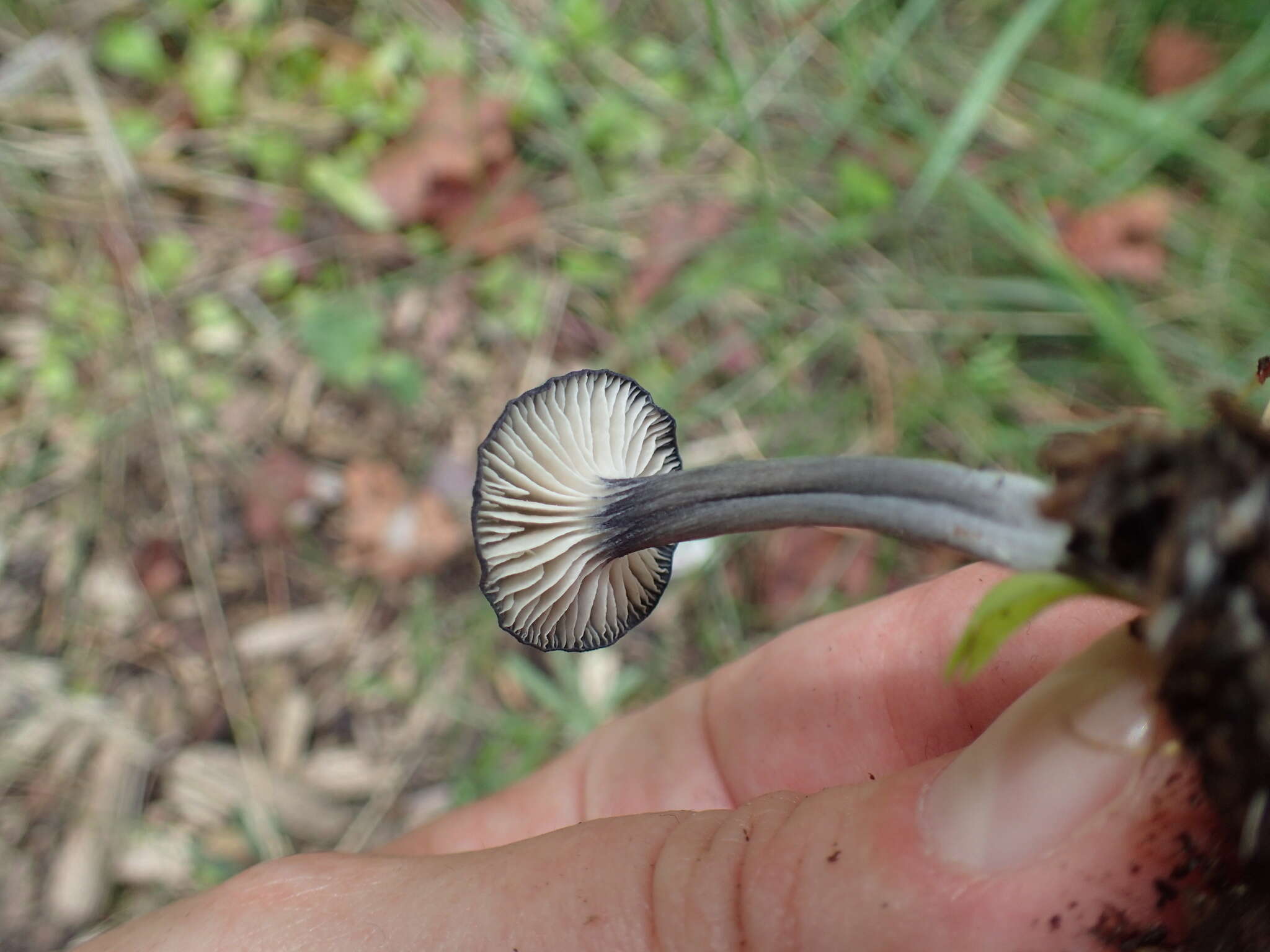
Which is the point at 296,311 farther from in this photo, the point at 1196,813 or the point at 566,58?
the point at 1196,813

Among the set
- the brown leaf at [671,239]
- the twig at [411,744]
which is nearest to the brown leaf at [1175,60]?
the brown leaf at [671,239]

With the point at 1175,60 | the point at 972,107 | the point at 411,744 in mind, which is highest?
the point at 1175,60

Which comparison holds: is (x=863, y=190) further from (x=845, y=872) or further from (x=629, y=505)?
(x=845, y=872)

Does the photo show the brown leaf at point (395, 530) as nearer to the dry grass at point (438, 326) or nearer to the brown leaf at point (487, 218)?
the dry grass at point (438, 326)

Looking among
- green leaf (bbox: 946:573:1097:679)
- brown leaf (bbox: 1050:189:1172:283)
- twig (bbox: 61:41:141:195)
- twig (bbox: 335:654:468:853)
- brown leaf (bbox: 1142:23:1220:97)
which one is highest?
brown leaf (bbox: 1142:23:1220:97)

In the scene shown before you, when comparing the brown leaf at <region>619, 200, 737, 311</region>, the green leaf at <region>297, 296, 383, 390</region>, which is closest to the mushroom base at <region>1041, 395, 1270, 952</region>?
the brown leaf at <region>619, 200, 737, 311</region>

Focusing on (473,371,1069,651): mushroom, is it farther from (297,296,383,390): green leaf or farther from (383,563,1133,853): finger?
(297,296,383,390): green leaf

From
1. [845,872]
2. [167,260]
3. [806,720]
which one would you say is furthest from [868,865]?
[167,260]
